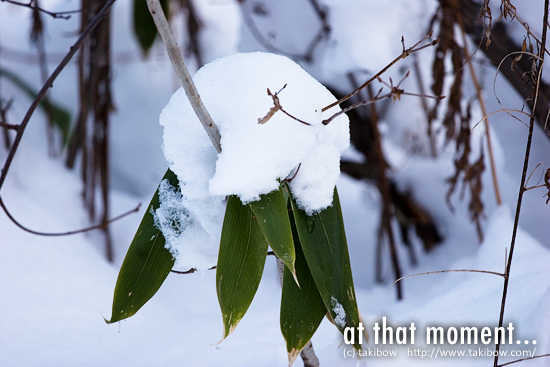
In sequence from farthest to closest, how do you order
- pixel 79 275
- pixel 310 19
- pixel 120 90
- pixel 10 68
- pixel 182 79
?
pixel 120 90, pixel 10 68, pixel 310 19, pixel 79 275, pixel 182 79

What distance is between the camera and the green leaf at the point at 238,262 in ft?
1.04

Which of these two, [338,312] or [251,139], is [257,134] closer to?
[251,139]

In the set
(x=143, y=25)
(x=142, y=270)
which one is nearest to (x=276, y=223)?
(x=142, y=270)

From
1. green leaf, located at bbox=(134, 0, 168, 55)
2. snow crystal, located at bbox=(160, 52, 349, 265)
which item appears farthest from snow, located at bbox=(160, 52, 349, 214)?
green leaf, located at bbox=(134, 0, 168, 55)

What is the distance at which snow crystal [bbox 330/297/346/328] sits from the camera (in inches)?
13.1

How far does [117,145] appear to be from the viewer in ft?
3.80

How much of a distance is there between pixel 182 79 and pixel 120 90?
1.02 m

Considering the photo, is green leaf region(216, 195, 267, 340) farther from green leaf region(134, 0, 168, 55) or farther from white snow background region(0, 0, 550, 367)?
green leaf region(134, 0, 168, 55)

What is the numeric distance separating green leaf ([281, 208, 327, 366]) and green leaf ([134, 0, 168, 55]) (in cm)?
85

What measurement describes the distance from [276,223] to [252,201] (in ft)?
0.09

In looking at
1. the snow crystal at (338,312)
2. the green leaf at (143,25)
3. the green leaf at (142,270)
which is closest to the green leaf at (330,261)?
the snow crystal at (338,312)

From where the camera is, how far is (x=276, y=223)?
1.01ft

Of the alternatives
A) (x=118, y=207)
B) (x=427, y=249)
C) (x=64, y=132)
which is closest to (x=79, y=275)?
(x=118, y=207)

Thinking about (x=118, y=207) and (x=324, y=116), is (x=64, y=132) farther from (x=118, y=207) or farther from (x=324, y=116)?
(x=324, y=116)
